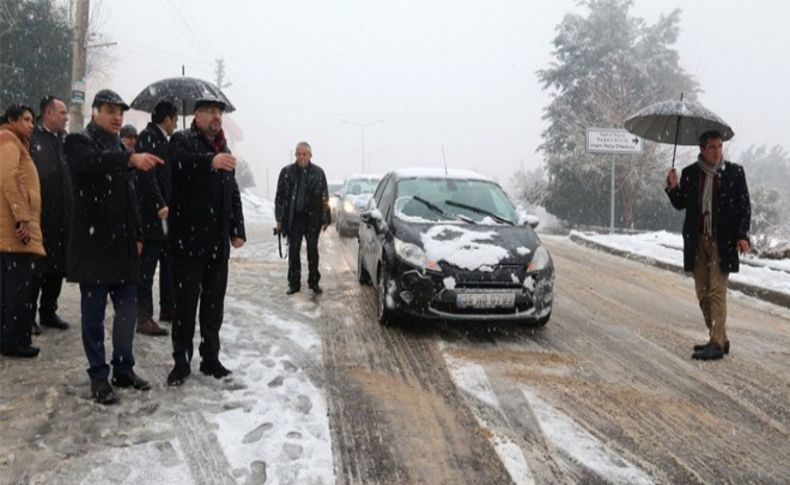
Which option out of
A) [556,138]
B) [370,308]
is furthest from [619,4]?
[370,308]

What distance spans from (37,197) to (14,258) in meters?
0.47

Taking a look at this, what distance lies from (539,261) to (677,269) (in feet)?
20.2

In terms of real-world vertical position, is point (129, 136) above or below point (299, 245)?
above

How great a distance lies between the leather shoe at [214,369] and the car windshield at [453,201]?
8.33 ft

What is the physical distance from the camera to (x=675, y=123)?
573cm

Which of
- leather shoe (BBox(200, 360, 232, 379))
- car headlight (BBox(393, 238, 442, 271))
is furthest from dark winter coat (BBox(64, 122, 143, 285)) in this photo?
car headlight (BBox(393, 238, 442, 271))

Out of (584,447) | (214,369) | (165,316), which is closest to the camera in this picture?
(584,447)

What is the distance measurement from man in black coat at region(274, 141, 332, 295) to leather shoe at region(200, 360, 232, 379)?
3.00 m

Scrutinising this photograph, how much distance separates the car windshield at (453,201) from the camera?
19.8 ft

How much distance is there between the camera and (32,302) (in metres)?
4.39

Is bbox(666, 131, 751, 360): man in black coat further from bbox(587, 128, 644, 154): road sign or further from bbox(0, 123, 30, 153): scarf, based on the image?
bbox(587, 128, 644, 154): road sign

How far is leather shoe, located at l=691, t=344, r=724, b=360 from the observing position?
197 inches

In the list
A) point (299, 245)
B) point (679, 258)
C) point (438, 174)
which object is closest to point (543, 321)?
point (438, 174)

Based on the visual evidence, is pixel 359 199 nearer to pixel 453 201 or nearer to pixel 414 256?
pixel 453 201
